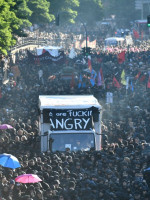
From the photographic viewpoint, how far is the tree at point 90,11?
422ft

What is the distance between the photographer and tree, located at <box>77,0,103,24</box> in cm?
12850

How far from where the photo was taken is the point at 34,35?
9175 centimetres

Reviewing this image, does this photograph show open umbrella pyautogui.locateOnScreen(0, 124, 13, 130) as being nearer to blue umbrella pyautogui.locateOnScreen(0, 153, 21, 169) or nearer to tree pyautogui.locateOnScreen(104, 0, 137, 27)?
blue umbrella pyautogui.locateOnScreen(0, 153, 21, 169)

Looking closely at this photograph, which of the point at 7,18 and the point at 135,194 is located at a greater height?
the point at 7,18

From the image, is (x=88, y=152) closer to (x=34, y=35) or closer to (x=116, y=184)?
(x=116, y=184)

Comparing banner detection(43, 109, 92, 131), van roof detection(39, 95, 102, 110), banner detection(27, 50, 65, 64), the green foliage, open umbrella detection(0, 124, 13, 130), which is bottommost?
open umbrella detection(0, 124, 13, 130)

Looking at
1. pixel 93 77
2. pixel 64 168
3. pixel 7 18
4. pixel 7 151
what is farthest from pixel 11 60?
pixel 64 168

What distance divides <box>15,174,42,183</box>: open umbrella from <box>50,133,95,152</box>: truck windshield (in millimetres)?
6108

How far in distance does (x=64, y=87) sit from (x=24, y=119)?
1119cm

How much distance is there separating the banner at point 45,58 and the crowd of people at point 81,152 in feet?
10.5

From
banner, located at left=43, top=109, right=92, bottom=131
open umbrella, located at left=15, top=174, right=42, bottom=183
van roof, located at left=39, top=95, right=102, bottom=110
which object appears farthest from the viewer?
van roof, located at left=39, top=95, right=102, bottom=110

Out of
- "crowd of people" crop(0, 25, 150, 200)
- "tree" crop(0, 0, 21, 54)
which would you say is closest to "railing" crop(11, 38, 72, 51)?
"tree" crop(0, 0, 21, 54)

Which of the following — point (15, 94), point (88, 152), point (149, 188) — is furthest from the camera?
point (15, 94)

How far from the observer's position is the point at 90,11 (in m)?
129
